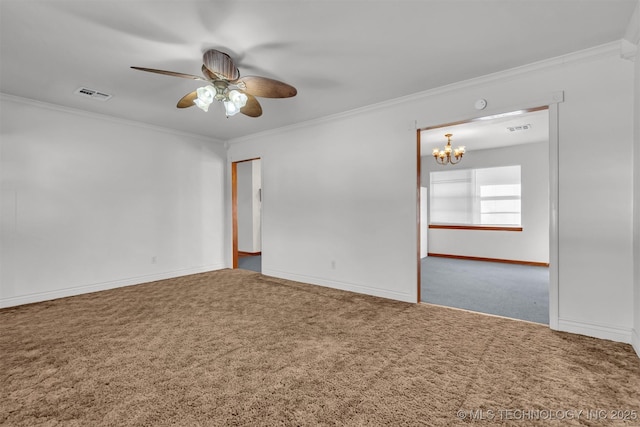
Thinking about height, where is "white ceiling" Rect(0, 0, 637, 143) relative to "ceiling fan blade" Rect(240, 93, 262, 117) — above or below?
above

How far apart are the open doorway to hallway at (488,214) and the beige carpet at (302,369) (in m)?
1.42

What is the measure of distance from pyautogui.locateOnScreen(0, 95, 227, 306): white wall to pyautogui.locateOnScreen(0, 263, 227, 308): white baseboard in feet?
0.04

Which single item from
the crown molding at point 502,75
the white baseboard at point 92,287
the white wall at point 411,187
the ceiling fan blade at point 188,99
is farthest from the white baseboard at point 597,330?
the white baseboard at point 92,287

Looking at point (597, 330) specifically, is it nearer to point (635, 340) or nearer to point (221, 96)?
point (635, 340)

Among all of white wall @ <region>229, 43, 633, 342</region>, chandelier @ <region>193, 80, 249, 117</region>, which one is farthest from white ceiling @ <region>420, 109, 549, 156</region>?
chandelier @ <region>193, 80, 249, 117</region>

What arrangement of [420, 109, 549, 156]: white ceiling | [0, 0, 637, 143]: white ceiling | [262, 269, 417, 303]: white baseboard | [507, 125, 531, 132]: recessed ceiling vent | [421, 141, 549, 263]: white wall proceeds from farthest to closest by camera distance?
[421, 141, 549, 263]: white wall → [507, 125, 531, 132]: recessed ceiling vent → [420, 109, 549, 156]: white ceiling → [262, 269, 417, 303]: white baseboard → [0, 0, 637, 143]: white ceiling

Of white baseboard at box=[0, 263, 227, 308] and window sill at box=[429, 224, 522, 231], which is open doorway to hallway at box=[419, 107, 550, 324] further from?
white baseboard at box=[0, 263, 227, 308]

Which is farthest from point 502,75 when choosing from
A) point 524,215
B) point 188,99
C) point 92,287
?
point 92,287

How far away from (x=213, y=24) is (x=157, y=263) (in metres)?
4.06

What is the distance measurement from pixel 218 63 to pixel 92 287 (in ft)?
12.5

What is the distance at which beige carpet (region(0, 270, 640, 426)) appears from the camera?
1743 mm

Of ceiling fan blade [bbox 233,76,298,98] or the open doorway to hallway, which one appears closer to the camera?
ceiling fan blade [bbox 233,76,298,98]

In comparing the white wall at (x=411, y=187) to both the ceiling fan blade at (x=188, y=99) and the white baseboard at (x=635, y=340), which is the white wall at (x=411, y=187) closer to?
the white baseboard at (x=635, y=340)

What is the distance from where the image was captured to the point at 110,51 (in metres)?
2.73
